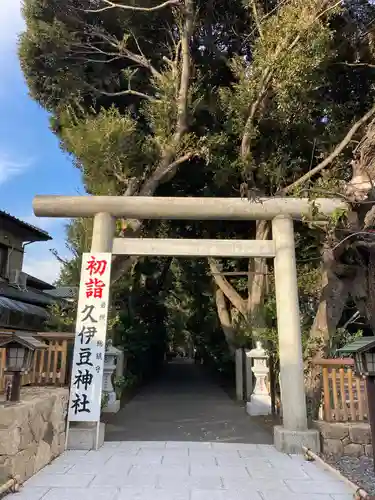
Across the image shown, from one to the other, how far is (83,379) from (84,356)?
0.36 m

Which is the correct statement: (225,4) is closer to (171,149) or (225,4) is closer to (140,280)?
(171,149)

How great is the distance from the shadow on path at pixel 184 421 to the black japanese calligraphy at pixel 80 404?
97 centimetres

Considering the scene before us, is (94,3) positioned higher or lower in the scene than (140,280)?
higher

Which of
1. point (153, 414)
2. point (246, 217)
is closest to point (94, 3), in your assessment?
Result: point (246, 217)

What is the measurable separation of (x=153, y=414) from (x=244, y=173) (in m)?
6.31

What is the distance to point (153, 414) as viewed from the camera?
9.38 meters

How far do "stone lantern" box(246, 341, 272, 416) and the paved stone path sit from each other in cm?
134

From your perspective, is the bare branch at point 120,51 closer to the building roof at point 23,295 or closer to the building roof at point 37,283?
the building roof at point 23,295

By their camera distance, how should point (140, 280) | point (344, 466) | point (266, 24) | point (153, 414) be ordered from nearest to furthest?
point (344, 466) → point (266, 24) → point (153, 414) → point (140, 280)

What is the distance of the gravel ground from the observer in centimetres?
456

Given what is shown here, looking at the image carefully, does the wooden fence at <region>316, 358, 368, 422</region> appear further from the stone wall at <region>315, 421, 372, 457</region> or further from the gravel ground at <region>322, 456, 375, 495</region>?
the gravel ground at <region>322, 456, 375, 495</region>

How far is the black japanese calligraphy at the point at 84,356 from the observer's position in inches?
251

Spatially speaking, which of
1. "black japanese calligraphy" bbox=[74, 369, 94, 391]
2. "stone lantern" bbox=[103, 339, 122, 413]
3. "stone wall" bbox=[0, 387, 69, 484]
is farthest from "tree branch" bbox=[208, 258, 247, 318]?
"stone wall" bbox=[0, 387, 69, 484]

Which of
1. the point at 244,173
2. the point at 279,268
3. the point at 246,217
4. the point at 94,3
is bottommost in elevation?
the point at 279,268
